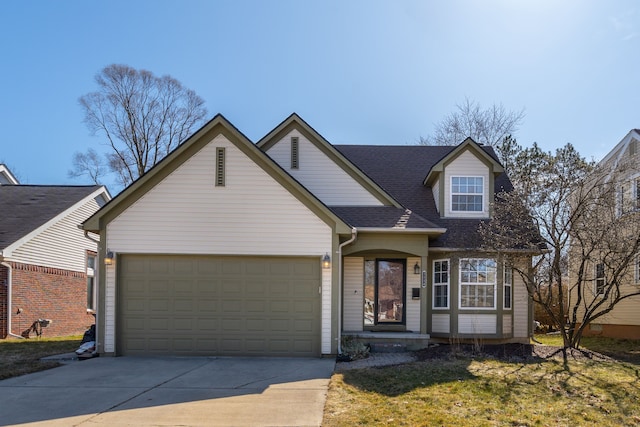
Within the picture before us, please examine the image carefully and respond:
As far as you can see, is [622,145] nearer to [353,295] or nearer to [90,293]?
[353,295]

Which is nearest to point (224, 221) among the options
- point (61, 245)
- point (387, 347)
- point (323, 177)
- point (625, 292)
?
point (323, 177)

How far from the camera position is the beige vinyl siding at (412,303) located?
1416cm

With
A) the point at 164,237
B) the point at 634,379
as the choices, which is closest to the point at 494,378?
the point at 634,379

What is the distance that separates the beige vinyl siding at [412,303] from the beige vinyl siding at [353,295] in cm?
123

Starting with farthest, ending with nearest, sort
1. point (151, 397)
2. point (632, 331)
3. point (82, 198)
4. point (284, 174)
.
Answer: point (82, 198) < point (632, 331) < point (284, 174) < point (151, 397)

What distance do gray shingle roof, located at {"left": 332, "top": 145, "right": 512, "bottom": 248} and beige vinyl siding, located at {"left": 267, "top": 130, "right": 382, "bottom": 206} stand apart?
0.35m

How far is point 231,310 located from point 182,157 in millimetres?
3586

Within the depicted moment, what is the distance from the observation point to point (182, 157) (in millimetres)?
12008

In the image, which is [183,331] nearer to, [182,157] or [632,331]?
[182,157]

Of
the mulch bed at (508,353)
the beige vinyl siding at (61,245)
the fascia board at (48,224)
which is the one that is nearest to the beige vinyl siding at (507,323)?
the mulch bed at (508,353)

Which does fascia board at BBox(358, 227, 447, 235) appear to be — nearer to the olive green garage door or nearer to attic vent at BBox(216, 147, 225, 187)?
the olive green garage door

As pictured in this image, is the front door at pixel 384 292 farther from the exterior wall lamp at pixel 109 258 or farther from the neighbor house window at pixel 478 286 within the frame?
the exterior wall lamp at pixel 109 258

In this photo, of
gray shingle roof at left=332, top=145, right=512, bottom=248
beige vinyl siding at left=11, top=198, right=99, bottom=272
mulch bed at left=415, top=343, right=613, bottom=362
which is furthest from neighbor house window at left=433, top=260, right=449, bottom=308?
beige vinyl siding at left=11, top=198, right=99, bottom=272

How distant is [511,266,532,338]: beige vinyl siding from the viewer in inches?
584
